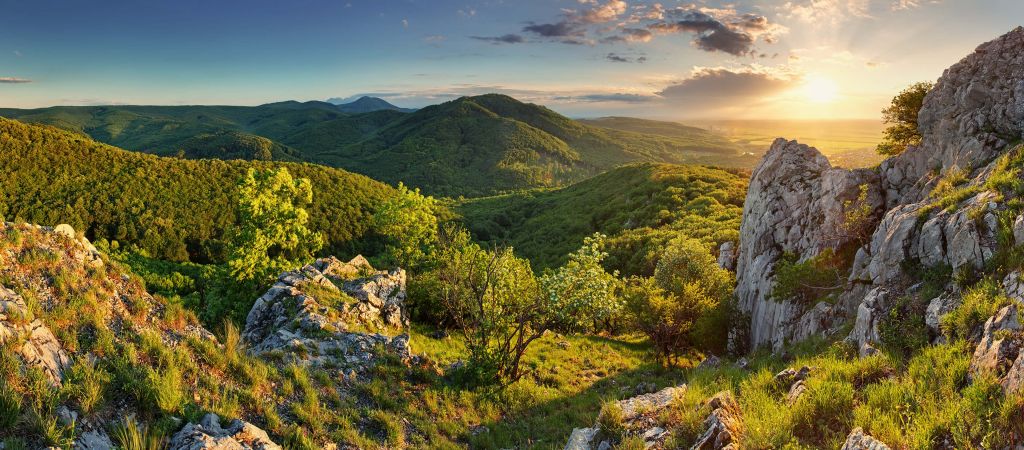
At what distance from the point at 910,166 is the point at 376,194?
121325 mm

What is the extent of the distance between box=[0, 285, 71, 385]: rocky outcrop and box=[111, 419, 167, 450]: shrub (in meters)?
1.71

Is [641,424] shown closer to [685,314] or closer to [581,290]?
[581,290]

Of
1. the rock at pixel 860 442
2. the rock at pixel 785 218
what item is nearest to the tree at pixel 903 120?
the rock at pixel 785 218

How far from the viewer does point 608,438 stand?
11.2 meters

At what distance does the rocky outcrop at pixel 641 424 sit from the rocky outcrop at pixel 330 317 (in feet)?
35.4

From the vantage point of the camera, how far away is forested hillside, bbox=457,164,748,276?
230 feet

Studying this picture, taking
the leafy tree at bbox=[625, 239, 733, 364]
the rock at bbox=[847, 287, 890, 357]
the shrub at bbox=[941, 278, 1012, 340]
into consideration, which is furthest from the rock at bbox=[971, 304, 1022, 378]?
the leafy tree at bbox=[625, 239, 733, 364]

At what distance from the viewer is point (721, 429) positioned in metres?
9.30

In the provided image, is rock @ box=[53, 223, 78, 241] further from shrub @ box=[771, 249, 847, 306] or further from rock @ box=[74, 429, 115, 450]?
shrub @ box=[771, 249, 847, 306]

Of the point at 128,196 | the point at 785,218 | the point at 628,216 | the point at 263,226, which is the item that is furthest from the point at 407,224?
the point at 128,196

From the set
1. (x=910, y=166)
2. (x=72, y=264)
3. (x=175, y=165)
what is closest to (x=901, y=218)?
(x=910, y=166)

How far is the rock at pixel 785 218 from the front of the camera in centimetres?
2478

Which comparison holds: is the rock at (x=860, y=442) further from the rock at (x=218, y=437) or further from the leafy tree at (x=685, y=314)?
the leafy tree at (x=685, y=314)

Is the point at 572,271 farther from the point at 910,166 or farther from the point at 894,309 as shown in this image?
the point at 910,166
